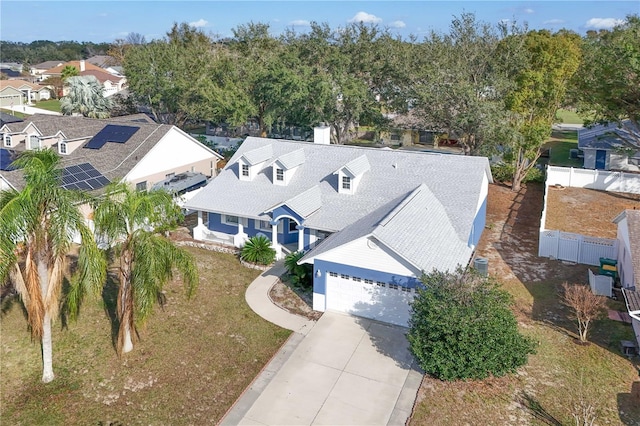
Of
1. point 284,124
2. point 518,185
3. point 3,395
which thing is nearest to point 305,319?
point 3,395

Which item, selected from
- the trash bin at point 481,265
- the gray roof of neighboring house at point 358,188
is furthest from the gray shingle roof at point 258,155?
the trash bin at point 481,265

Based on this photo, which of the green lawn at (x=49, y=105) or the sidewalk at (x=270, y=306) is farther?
the green lawn at (x=49, y=105)

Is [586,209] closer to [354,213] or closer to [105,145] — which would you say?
[354,213]

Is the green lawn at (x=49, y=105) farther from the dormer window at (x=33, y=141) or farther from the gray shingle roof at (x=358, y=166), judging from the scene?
the gray shingle roof at (x=358, y=166)

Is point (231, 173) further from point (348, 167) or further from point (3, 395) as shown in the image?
point (3, 395)

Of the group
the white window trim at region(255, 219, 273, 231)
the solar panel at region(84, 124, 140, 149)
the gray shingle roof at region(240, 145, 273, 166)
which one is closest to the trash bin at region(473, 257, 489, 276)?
the white window trim at region(255, 219, 273, 231)

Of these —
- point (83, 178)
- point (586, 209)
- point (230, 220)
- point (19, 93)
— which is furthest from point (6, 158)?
point (19, 93)
